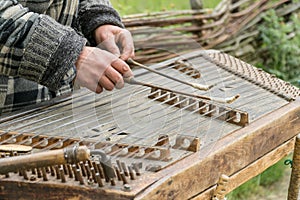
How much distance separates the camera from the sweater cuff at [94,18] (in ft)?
8.77

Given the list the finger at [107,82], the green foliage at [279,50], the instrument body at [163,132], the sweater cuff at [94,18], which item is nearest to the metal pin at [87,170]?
the instrument body at [163,132]

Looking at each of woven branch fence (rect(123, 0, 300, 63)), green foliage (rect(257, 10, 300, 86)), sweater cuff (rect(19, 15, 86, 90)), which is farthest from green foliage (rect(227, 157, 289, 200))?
sweater cuff (rect(19, 15, 86, 90))

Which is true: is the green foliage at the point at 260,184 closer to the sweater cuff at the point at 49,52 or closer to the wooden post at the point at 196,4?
the wooden post at the point at 196,4

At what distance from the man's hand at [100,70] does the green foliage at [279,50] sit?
11.2ft

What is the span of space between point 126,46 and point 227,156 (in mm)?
602

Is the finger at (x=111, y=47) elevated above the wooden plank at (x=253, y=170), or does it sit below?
above

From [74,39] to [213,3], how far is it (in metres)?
4.29

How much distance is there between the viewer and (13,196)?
1.79 metres

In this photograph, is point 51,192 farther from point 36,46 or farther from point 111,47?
point 111,47

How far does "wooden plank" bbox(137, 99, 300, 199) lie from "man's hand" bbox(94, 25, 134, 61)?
515mm

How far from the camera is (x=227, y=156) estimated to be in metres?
2.15

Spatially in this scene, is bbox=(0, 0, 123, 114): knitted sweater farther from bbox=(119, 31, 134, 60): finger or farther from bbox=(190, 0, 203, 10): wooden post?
bbox=(190, 0, 203, 10): wooden post

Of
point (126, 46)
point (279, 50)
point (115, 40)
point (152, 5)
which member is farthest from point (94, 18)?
point (152, 5)

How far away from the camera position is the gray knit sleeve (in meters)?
2.68
